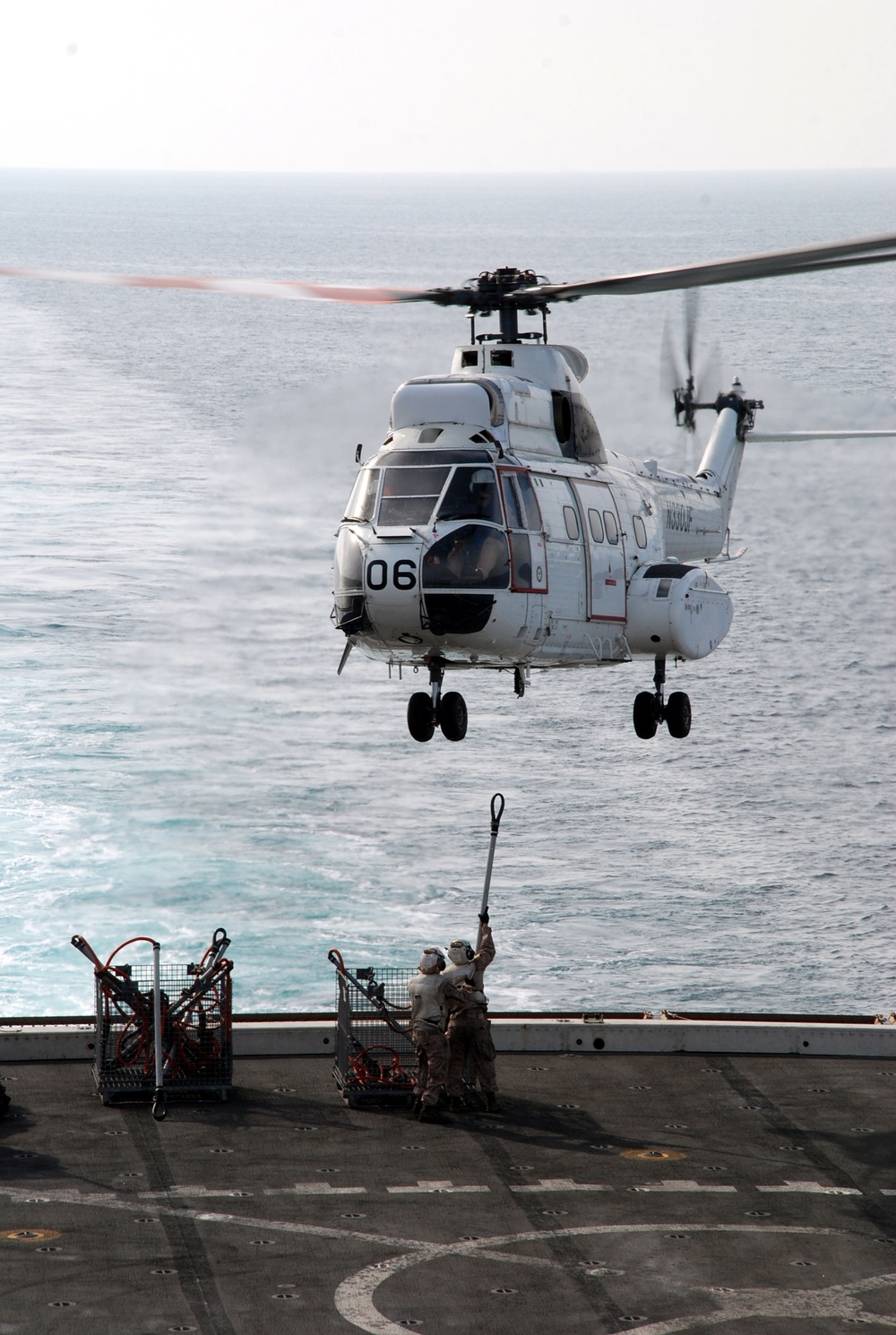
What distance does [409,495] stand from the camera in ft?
54.5

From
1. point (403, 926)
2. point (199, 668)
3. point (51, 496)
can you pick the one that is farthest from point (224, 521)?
point (403, 926)

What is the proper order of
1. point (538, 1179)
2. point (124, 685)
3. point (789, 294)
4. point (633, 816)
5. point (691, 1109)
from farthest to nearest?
point (789, 294) < point (124, 685) < point (633, 816) < point (691, 1109) < point (538, 1179)

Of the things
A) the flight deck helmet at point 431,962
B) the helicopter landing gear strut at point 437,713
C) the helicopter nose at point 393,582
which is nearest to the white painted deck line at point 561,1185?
the flight deck helmet at point 431,962

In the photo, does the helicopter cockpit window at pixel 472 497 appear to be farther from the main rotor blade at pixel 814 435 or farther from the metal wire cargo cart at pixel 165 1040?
the main rotor blade at pixel 814 435

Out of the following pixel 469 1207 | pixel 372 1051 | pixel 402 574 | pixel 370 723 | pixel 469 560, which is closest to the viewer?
pixel 469 1207

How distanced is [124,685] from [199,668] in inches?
184

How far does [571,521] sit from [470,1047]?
5952 mm

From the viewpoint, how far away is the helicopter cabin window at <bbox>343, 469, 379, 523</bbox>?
1675 centimetres

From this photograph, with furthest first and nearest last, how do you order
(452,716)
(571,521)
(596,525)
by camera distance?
(596,525)
(571,521)
(452,716)

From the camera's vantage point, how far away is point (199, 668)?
69.1m

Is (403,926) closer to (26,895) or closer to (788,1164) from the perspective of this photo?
(26,895)

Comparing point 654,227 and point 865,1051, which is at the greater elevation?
point 654,227

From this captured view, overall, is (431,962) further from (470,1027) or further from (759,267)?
(759,267)

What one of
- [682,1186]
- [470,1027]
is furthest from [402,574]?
[682,1186]
